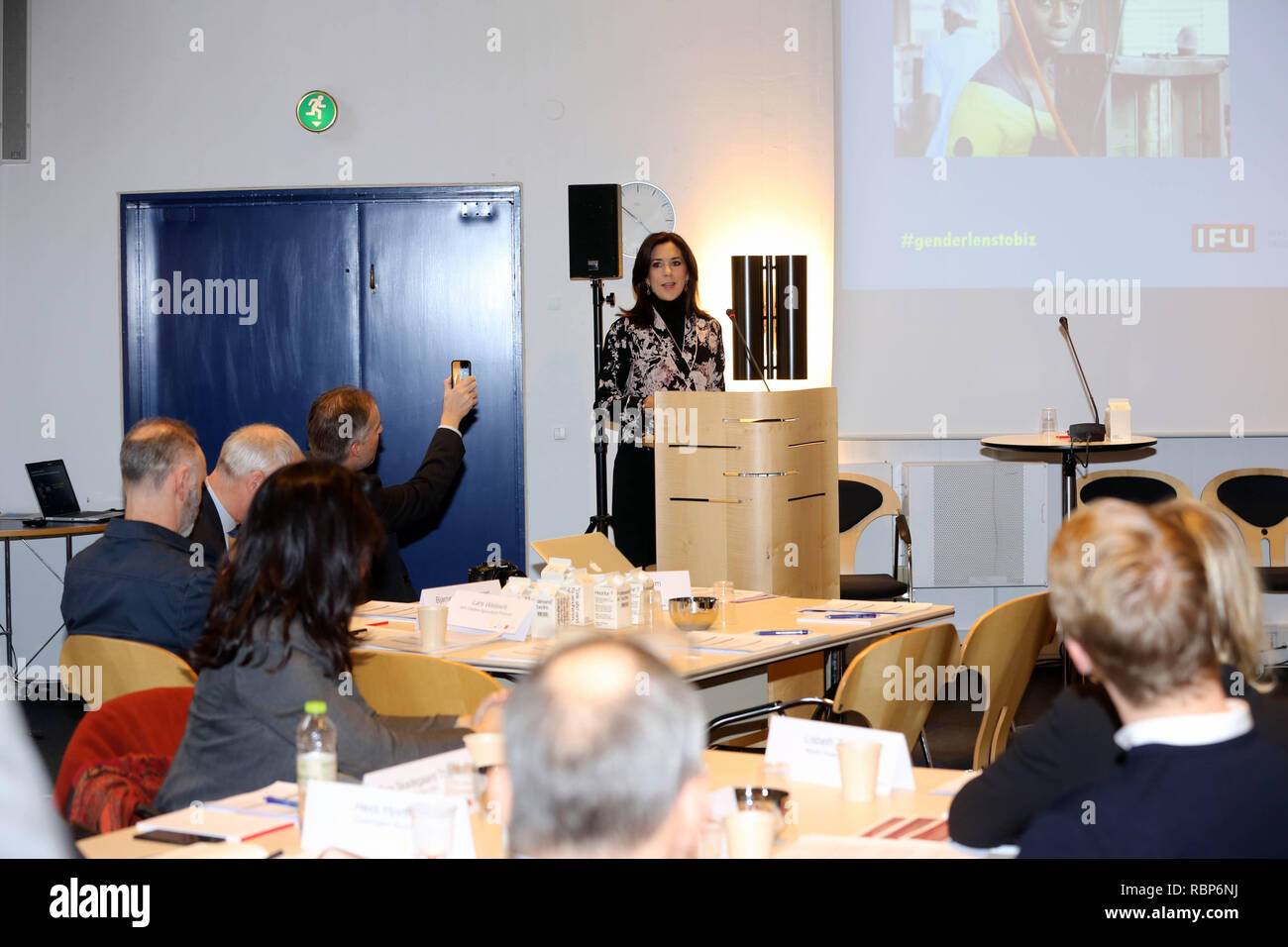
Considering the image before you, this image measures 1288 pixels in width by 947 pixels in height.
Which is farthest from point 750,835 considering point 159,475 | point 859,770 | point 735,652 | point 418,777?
point 159,475

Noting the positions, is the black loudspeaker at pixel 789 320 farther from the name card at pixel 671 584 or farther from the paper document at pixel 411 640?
the paper document at pixel 411 640

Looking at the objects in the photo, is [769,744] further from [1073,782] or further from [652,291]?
[652,291]

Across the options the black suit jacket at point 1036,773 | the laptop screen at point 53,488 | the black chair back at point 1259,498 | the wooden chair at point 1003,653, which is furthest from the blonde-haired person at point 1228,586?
the laptop screen at point 53,488

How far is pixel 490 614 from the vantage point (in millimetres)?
3865

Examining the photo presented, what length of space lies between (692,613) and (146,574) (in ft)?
5.09

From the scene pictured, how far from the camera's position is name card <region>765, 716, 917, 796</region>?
229cm

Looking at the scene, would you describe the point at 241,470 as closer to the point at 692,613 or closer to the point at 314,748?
the point at 692,613

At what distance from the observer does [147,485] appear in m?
3.57

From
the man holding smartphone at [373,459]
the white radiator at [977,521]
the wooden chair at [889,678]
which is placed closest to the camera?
the wooden chair at [889,678]

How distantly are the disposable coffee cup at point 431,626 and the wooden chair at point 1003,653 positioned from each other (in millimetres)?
1473

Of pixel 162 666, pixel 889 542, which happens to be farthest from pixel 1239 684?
pixel 889 542

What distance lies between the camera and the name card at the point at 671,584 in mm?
4109
